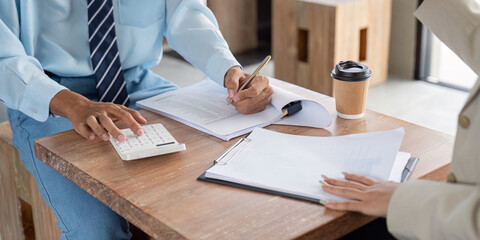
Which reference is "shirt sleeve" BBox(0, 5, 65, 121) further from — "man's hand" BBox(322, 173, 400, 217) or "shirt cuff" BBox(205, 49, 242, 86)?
"man's hand" BBox(322, 173, 400, 217)

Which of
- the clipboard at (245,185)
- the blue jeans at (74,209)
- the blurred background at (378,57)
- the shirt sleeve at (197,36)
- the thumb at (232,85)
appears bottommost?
the blurred background at (378,57)

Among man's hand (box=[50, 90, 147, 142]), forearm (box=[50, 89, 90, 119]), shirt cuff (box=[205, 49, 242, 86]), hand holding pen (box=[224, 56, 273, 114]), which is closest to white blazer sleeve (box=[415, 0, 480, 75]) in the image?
hand holding pen (box=[224, 56, 273, 114])

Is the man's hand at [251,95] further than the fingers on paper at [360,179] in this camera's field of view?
Yes

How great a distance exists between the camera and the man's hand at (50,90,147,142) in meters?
1.34

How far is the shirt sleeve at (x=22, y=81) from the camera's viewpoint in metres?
1.51

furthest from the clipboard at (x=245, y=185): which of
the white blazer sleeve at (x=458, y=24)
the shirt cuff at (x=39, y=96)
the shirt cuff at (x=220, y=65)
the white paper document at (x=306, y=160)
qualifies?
the shirt cuff at (x=39, y=96)

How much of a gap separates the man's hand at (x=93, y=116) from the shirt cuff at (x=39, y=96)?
16mm

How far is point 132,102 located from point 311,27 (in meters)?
1.91

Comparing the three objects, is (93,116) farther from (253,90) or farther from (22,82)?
(253,90)

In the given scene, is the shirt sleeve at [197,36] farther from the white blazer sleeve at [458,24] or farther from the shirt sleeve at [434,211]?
the shirt sleeve at [434,211]

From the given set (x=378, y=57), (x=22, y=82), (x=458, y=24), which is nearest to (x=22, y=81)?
(x=22, y=82)

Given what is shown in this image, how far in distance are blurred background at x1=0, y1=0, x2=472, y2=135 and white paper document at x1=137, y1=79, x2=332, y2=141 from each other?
6.17 feet

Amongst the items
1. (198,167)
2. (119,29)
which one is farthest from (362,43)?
(198,167)

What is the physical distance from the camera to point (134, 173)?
120cm
